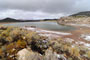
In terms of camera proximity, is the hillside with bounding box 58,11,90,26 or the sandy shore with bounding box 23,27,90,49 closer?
the sandy shore with bounding box 23,27,90,49

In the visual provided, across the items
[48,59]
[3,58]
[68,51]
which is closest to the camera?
[48,59]

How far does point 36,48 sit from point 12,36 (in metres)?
1.73

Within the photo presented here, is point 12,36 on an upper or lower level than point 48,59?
upper

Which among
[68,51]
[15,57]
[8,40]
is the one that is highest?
[8,40]

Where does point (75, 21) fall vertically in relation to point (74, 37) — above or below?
above

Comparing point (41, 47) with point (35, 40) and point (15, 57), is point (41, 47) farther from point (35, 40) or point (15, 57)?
point (15, 57)

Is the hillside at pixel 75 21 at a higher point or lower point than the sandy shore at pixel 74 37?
higher

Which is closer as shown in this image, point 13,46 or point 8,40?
point 13,46

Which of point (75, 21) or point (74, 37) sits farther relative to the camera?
point (75, 21)

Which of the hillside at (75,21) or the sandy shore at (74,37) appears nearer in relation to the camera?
the sandy shore at (74,37)

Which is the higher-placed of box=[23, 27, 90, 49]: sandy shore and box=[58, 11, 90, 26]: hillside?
box=[58, 11, 90, 26]: hillside

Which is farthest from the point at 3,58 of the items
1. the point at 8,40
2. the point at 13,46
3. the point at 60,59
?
the point at 60,59

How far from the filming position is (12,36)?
4160 mm

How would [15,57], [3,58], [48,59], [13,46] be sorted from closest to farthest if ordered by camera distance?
1. [48,59]
2. [3,58]
3. [15,57]
4. [13,46]
